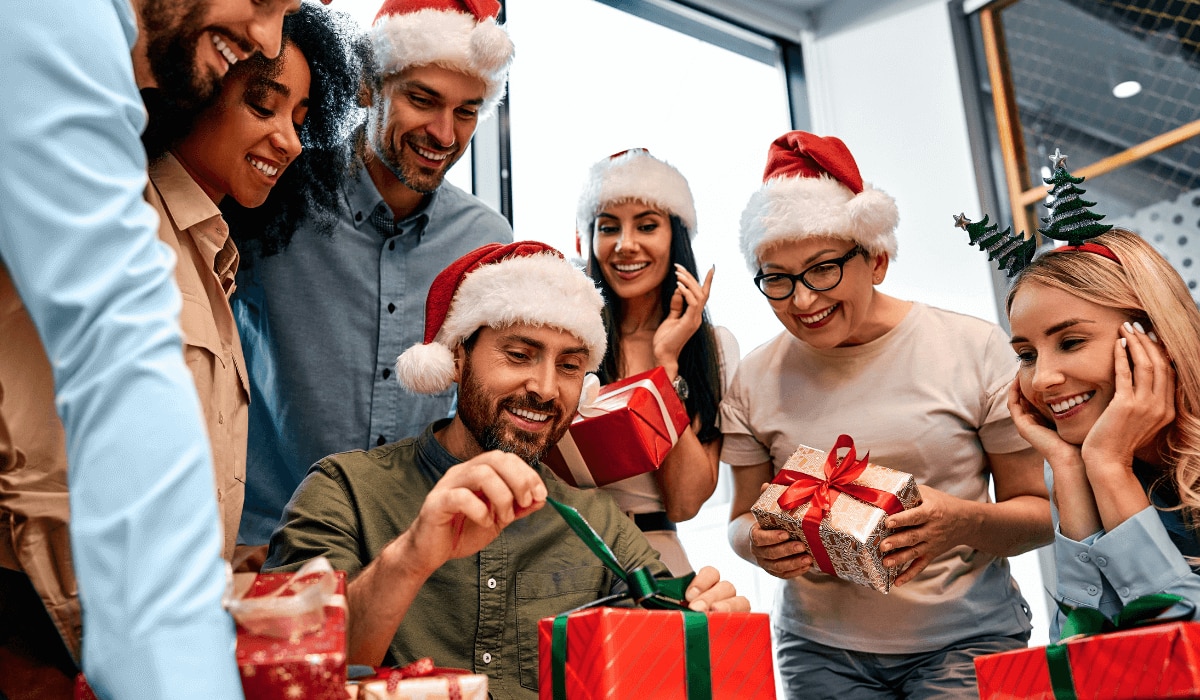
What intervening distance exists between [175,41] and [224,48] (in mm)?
65

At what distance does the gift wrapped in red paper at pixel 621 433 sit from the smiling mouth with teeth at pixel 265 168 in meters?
0.84

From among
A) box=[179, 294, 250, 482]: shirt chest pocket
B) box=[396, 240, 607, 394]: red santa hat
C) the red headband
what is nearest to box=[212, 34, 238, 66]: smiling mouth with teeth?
box=[179, 294, 250, 482]: shirt chest pocket

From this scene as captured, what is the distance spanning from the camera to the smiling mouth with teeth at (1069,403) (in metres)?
1.81

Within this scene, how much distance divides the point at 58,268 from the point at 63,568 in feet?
1.50

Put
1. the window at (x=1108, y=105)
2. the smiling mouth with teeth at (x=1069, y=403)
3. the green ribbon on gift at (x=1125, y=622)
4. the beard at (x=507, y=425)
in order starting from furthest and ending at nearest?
the window at (x=1108, y=105), the beard at (x=507, y=425), the smiling mouth with teeth at (x=1069, y=403), the green ribbon on gift at (x=1125, y=622)

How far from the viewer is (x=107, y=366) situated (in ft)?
2.67

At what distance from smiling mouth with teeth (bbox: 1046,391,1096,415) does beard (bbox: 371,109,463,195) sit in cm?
153

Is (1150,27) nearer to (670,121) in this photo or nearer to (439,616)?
(670,121)

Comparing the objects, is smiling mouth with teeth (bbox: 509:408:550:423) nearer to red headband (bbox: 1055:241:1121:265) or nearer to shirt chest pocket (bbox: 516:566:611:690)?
shirt chest pocket (bbox: 516:566:611:690)

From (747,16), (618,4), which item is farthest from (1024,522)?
(747,16)

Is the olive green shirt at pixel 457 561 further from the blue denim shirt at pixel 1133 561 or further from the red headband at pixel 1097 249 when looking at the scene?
the red headband at pixel 1097 249

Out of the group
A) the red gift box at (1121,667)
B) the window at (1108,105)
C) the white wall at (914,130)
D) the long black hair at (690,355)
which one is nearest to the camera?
the red gift box at (1121,667)

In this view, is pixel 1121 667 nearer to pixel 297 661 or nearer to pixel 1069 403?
pixel 1069 403

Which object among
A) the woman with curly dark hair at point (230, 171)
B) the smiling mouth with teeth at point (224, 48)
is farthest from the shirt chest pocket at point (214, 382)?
the smiling mouth with teeth at point (224, 48)
